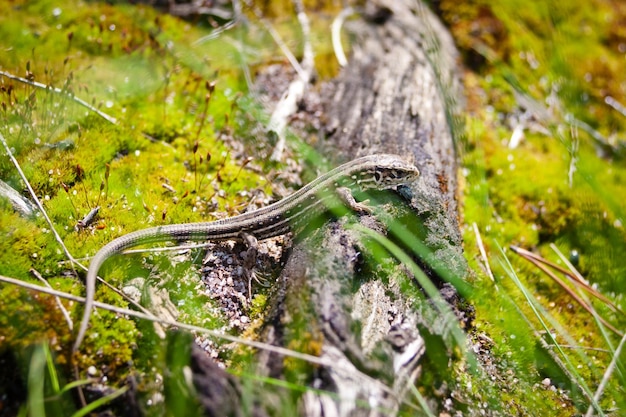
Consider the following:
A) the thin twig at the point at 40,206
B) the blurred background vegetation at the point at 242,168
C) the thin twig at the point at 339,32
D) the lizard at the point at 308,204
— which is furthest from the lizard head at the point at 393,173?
the thin twig at the point at 339,32

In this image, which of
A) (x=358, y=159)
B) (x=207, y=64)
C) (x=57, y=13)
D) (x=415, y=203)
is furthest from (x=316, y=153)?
(x=57, y=13)

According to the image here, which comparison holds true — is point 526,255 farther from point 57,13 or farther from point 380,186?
point 57,13

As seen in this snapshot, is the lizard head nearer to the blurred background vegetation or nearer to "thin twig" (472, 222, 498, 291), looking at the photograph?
the blurred background vegetation

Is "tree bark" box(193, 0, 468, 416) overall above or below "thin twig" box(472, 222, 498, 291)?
above

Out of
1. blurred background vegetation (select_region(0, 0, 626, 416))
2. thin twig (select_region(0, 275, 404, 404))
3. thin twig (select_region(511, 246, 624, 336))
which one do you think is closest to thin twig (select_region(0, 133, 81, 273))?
blurred background vegetation (select_region(0, 0, 626, 416))

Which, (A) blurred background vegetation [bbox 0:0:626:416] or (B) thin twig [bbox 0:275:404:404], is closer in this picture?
(B) thin twig [bbox 0:275:404:404]

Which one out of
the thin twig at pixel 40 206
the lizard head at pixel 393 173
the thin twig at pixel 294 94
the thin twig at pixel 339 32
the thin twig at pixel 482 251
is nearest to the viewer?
the thin twig at pixel 40 206

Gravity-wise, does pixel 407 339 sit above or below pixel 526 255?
above

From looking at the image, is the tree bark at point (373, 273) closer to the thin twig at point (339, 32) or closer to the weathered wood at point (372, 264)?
the weathered wood at point (372, 264)
